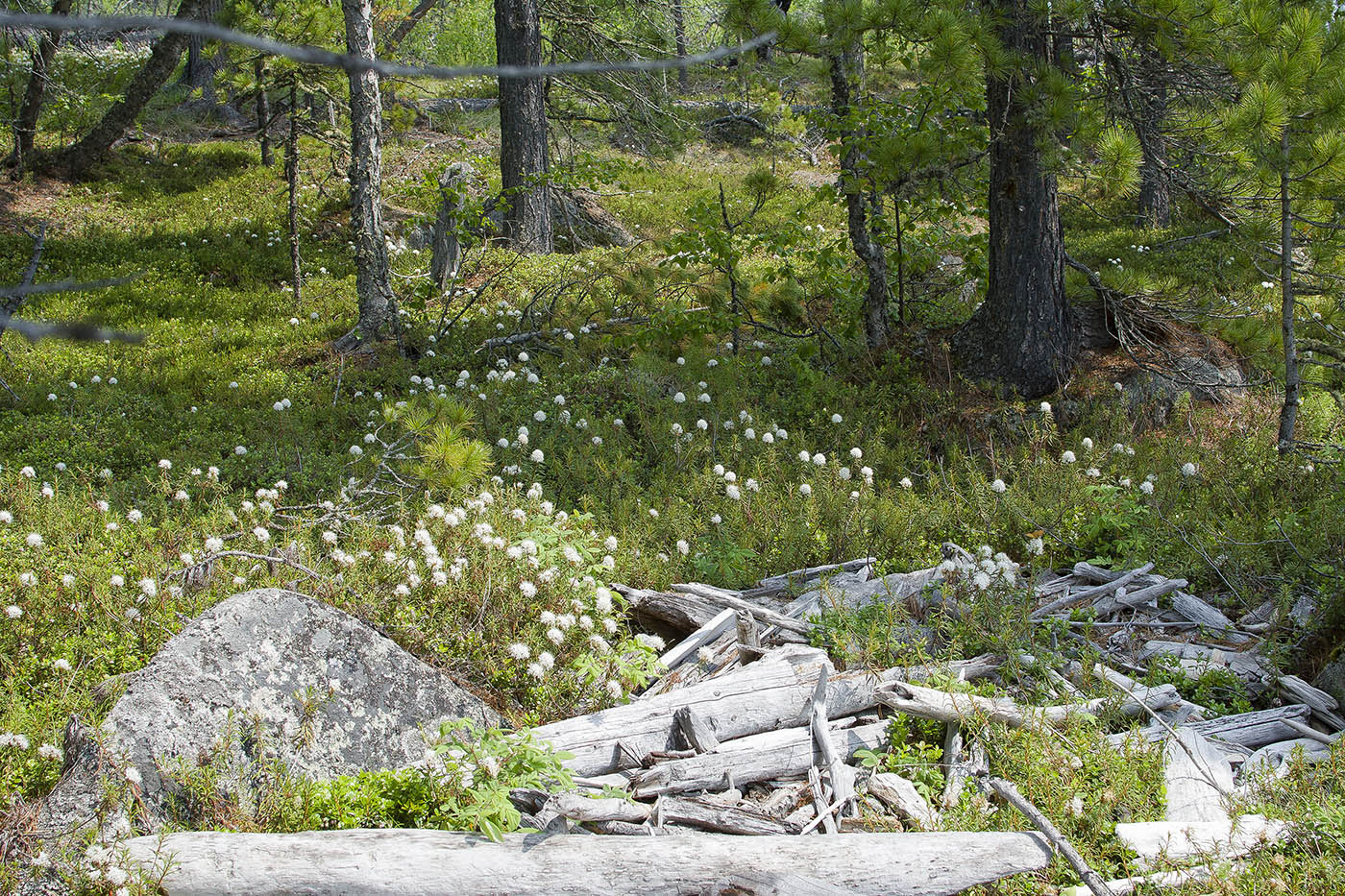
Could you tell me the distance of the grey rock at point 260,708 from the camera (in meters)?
3.18

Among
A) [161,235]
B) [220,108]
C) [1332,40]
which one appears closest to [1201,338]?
[1332,40]

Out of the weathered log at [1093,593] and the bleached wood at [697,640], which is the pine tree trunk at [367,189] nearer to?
the bleached wood at [697,640]

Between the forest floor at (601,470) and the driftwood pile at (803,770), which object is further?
the forest floor at (601,470)

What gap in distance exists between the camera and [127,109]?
14445 millimetres

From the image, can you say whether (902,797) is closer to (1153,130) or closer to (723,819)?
(723,819)

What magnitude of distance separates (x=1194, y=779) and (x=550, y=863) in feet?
8.02

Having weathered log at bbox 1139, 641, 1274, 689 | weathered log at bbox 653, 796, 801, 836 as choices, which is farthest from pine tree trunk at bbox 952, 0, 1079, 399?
weathered log at bbox 653, 796, 801, 836

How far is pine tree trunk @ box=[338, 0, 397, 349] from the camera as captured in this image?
8852mm

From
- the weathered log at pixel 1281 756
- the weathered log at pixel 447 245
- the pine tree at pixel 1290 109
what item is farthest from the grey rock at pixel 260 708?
the weathered log at pixel 447 245

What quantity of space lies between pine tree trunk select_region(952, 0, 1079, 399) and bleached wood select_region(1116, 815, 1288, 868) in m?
5.10

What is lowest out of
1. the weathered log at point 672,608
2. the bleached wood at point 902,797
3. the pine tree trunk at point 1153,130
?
the bleached wood at point 902,797

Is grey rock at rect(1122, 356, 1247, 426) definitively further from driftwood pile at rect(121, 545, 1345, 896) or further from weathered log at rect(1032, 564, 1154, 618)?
driftwood pile at rect(121, 545, 1345, 896)

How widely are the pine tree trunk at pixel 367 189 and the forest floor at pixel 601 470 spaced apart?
0.46 m

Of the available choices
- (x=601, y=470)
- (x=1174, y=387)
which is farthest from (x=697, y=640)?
(x=1174, y=387)
